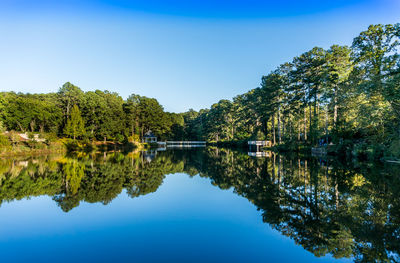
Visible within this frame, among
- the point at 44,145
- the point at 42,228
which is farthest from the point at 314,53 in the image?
the point at 44,145

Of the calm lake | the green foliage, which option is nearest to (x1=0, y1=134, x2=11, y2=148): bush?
the green foliage

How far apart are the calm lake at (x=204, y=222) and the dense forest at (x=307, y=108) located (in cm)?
898

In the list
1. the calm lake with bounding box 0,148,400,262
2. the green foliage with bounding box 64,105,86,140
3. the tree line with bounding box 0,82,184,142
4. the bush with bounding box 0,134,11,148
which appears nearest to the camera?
the calm lake with bounding box 0,148,400,262

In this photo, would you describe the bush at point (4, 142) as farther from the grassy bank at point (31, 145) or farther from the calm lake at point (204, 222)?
the calm lake at point (204, 222)

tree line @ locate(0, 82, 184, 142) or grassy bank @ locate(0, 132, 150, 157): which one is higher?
tree line @ locate(0, 82, 184, 142)

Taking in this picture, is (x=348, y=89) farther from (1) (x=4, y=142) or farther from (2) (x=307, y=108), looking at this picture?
(1) (x=4, y=142)

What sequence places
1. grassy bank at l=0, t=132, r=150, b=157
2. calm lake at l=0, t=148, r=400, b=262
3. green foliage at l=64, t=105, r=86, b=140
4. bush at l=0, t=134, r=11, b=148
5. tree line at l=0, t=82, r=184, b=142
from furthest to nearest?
green foliage at l=64, t=105, r=86, b=140, tree line at l=0, t=82, r=184, b=142, grassy bank at l=0, t=132, r=150, b=157, bush at l=0, t=134, r=11, b=148, calm lake at l=0, t=148, r=400, b=262

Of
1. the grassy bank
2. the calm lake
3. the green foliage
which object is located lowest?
the calm lake

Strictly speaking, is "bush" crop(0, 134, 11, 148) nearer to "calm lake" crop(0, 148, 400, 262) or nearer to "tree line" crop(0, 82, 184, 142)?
"tree line" crop(0, 82, 184, 142)

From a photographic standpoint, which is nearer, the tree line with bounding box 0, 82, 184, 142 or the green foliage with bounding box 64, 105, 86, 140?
the tree line with bounding box 0, 82, 184, 142

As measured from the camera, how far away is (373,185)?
895 cm

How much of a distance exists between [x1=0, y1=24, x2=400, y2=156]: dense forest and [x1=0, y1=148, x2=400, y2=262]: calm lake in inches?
354

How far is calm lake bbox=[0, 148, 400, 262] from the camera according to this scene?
4.07 m

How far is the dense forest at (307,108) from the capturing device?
16.3 m
